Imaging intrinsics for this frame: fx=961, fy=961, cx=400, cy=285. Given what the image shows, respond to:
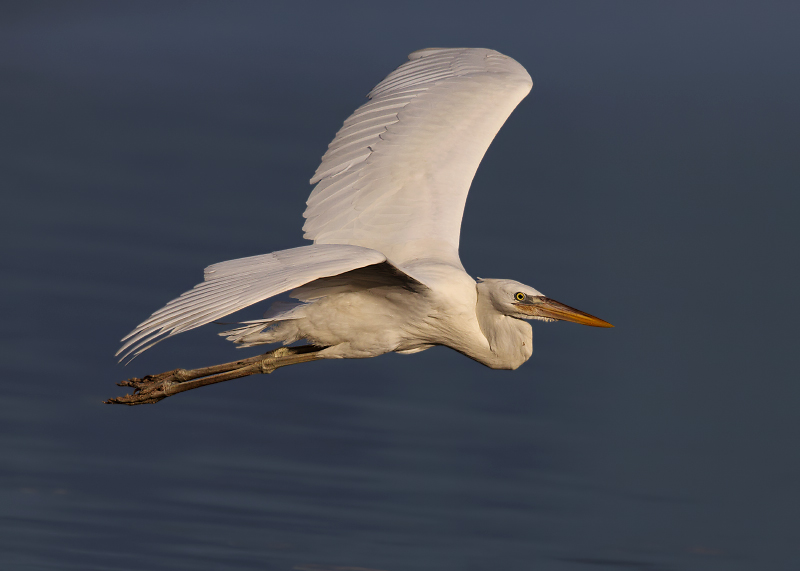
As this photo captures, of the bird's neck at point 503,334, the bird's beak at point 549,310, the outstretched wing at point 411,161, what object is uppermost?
the outstretched wing at point 411,161

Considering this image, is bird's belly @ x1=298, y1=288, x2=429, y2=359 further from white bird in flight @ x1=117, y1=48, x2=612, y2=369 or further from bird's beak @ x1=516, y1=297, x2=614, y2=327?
bird's beak @ x1=516, y1=297, x2=614, y2=327

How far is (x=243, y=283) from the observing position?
603 centimetres

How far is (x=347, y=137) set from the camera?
9188mm

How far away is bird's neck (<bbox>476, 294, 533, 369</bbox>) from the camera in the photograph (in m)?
8.01

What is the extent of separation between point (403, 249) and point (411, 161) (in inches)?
39.8

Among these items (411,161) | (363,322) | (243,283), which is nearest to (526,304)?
(363,322)

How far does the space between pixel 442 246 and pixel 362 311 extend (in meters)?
1.01

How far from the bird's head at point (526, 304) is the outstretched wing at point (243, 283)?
1847mm

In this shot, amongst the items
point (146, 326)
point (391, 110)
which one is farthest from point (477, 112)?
point (146, 326)

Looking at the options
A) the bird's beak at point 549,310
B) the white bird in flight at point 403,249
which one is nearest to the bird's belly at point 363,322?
the white bird in flight at point 403,249

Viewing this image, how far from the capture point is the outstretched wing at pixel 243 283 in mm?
5742

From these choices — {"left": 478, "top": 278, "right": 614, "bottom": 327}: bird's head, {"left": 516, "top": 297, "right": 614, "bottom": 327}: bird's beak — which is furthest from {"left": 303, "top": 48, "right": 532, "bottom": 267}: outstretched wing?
{"left": 516, "top": 297, "right": 614, "bottom": 327}: bird's beak

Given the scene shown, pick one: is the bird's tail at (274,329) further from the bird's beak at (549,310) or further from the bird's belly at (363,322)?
the bird's beak at (549,310)

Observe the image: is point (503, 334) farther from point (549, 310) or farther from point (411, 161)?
point (411, 161)
